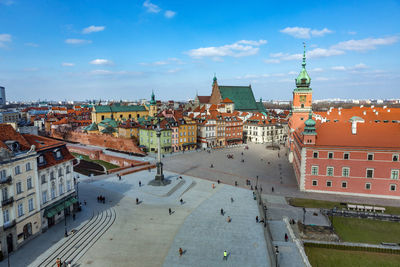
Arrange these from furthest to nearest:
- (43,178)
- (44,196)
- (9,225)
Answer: (44,196)
(43,178)
(9,225)

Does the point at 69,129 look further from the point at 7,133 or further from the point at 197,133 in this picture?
the point at 7,133

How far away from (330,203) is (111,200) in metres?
32.9

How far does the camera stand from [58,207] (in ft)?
105

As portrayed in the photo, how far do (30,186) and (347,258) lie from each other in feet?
111

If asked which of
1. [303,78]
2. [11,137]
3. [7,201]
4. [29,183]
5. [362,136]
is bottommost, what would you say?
[7,201]

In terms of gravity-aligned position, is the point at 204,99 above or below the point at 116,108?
above

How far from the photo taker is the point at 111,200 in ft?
132

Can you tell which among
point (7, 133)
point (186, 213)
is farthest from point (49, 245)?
point (186, 213)

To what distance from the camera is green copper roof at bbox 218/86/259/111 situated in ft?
436

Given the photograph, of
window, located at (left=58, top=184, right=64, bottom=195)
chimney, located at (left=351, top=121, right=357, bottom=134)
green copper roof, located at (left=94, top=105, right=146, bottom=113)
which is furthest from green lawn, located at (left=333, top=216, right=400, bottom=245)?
green copper roof, located at (left=94, top=105, right=146, bottom=113)

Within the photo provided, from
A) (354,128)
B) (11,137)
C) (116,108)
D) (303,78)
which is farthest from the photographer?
(116,108)

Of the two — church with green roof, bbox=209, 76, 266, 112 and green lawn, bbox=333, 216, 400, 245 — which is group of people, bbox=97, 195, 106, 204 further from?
church with green roof, bbox=209, 76, 266, 112

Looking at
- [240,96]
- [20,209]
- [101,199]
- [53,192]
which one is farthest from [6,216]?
[240,96]

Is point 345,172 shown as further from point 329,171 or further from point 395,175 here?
point 395,175
